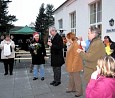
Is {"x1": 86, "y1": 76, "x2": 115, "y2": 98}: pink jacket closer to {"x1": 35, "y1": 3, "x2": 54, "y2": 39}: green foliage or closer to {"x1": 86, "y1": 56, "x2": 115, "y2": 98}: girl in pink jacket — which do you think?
{"x1": 86, "y1": 56, "x2": 115, "y2": 98}: girl in pink jacket

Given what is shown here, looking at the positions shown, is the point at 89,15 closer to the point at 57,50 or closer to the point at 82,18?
the point at 82,18

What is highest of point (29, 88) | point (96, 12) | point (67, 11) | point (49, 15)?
point (49, 15)

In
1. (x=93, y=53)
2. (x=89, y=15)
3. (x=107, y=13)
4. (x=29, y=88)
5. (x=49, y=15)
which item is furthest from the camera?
(x=49, y=15)

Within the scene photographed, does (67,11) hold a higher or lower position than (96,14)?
higher

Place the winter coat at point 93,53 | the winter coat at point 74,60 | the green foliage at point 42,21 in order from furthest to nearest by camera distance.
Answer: the green foliage at point 42,21
the winter coat at point 74,60
the winter coat at point 93,53

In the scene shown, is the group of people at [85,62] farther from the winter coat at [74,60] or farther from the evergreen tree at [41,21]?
the evergreen tree at [41,21]

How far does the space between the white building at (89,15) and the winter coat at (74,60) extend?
176 inches

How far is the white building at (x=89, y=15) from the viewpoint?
12633 millimetres

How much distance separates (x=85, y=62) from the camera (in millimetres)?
6578

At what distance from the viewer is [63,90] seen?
894cm

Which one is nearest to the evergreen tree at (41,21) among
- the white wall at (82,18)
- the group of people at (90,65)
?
the white wall at (82,18)

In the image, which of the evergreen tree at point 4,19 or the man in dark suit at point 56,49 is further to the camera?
the evergreen tree at point 4,19

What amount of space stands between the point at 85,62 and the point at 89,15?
31.4 ft

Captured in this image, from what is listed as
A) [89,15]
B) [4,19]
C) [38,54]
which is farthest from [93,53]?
[4,19]
